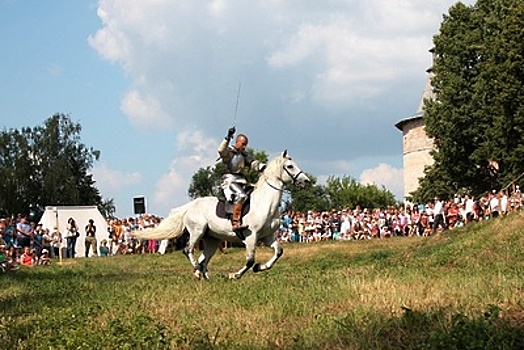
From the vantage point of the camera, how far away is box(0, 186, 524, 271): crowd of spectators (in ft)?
111

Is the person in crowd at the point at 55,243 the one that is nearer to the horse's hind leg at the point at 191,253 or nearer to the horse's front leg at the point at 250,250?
the horse's hind leg at the point at 191,253

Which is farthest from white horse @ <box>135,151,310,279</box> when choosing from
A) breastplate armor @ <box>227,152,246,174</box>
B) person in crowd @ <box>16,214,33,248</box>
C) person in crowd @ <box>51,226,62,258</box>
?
person in crowd @ <box>51,226,62,258</box>

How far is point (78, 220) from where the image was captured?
137 ft

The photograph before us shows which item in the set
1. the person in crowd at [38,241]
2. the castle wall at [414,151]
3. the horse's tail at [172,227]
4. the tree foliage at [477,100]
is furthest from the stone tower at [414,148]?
the horse's tail at [172,227]

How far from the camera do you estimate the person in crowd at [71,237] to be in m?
37.8

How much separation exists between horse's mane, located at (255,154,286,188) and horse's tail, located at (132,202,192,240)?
1.88 metres

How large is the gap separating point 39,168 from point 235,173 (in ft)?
261

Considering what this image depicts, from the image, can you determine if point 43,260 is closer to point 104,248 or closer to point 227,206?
point 104,248

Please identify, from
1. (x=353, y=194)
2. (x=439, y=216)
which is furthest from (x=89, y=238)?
(x=353, y=194)

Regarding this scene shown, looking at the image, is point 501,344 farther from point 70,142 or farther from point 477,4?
point 70,142

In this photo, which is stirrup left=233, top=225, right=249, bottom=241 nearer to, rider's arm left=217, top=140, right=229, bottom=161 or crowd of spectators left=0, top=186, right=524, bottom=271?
rider's arm left=217, top=140, right=229, bottom=161

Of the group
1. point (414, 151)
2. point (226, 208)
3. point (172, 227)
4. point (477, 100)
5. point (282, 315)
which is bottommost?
point (282, 315)

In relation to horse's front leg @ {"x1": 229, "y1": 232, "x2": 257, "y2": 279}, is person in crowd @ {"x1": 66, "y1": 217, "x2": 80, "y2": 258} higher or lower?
higher

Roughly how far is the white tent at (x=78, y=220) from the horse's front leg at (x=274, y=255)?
2633 centimetres
